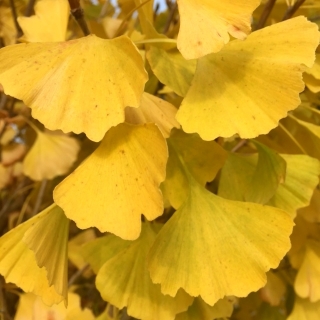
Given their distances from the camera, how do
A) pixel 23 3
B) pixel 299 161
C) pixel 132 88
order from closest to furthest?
pixel 132 88 → pixel 299 161 → pixel 23 3

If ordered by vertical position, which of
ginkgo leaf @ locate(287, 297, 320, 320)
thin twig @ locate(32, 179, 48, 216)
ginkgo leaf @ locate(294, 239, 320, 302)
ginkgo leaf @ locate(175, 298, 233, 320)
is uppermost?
ginkgo leaf @ locate(175, 298, 233, 320)

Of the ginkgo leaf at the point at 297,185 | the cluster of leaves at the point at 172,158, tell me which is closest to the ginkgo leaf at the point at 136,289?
the cluster of leaves at the point at 172,158

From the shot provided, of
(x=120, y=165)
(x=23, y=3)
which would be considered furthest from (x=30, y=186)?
(x=120, y=165)

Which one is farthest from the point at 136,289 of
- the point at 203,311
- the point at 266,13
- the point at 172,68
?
the point at 266,13

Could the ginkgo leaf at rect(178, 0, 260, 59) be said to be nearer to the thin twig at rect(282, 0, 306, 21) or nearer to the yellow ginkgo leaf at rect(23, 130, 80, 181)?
the thin twig at rect(282, 0, 306, 21)

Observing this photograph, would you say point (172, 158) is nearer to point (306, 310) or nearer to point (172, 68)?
point (172, 68)

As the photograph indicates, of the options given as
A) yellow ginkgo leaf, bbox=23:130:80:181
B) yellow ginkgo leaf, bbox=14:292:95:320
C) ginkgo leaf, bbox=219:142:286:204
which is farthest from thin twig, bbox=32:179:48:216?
ginkgo leaf, bbox=219:142:286:204

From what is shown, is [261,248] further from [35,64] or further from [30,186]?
[30,186]
